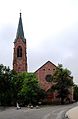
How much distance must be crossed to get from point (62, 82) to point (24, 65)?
674 inches

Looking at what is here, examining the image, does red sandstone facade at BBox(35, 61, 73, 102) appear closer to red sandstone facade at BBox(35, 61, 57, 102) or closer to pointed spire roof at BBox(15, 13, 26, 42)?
red sandstone facade at BBox(35, 61, 57, 102)

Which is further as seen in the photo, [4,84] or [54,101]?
[54,101]

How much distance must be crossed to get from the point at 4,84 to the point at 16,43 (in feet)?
72.7

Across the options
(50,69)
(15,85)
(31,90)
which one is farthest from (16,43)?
(31,90)

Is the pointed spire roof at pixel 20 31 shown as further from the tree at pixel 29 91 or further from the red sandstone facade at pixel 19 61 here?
the tree at pixel 29 91

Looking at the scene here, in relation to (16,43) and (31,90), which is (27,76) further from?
(16,43)

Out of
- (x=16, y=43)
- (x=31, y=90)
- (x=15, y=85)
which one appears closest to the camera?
(x=31, y=90)

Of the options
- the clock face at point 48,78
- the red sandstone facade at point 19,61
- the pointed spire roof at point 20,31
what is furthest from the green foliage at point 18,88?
the pointed spire roof at point 20,31

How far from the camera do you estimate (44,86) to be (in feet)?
317

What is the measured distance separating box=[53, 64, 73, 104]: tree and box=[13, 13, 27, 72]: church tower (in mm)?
14831

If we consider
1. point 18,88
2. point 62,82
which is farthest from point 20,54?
point 62,82

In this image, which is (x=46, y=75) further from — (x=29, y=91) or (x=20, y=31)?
(x=29, y=91)

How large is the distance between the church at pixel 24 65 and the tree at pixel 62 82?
15.8ft

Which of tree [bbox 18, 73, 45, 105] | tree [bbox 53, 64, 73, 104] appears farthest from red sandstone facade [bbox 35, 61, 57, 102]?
tree [bbox 18, 73, 45, 105]
